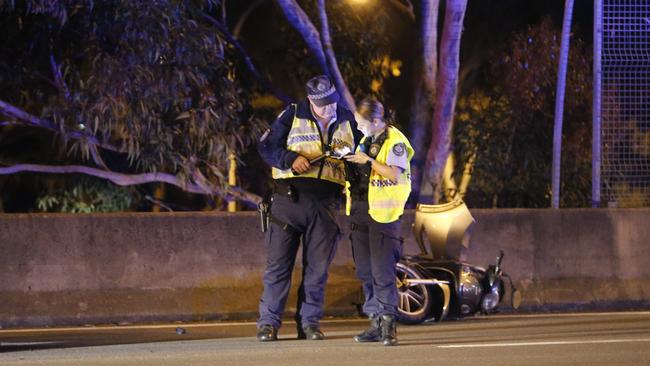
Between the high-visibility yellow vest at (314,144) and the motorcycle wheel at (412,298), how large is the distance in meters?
2.00

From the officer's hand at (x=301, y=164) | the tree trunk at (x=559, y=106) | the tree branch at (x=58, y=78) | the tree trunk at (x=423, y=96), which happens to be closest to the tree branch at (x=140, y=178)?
the tree branch at (x=58, y=78)

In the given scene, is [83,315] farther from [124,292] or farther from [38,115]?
[38,115]

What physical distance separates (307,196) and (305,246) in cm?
41

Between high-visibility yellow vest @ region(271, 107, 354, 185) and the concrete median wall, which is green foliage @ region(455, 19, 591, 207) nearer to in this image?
the concrete median wall

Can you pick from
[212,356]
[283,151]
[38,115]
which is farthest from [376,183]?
[38,115]

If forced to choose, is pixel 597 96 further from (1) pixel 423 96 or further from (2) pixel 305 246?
(2) pixel 305 246

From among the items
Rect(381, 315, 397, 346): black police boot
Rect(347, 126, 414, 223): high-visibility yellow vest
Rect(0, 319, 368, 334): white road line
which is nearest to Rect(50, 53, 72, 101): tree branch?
Rect(0, 319, 368, 334): white road line

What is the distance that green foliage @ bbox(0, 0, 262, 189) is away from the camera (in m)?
13.9

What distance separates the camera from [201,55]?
1416 cm

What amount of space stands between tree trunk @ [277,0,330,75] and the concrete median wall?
3813 mm

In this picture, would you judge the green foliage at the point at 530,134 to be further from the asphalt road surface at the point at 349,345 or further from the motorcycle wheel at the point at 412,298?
the motorcycle wheel at the point at 412,298

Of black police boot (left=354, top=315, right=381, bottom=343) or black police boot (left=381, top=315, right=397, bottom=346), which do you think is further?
black police boot (left=354, top=315, right=381, bottom=343)

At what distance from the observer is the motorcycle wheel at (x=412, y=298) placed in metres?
11.0

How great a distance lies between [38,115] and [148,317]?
4462mm
